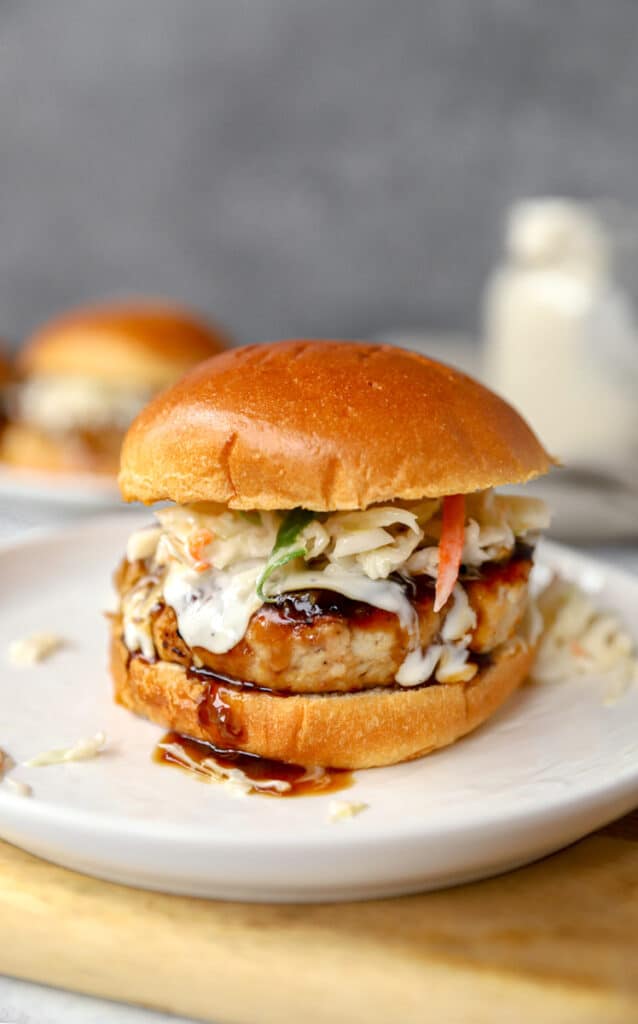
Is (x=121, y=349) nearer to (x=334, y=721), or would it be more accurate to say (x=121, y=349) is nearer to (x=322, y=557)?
(x=322, y=557)

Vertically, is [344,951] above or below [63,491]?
below

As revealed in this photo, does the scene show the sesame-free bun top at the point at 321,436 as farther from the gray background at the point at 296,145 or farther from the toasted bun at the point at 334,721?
the gray background at the point at 296,145

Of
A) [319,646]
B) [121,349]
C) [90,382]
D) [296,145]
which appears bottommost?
[319,646]

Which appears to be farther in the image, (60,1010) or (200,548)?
(200,548)

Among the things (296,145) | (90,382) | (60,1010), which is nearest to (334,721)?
(60,1010)

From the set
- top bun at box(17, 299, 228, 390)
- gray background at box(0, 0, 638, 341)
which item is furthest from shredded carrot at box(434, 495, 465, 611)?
gray background at box(0, 0, 638, 341)

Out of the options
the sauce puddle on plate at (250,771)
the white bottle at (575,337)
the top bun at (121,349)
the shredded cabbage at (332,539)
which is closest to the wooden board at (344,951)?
the sauce puddle on plate at (250,771)
